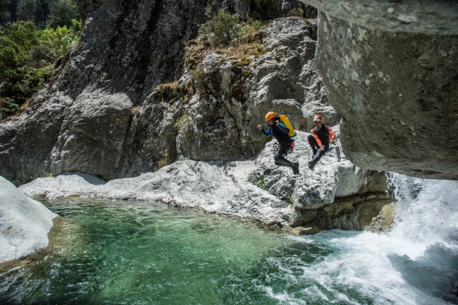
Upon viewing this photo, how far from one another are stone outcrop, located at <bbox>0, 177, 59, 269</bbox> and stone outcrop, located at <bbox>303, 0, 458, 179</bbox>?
8.10 m

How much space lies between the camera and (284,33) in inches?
637

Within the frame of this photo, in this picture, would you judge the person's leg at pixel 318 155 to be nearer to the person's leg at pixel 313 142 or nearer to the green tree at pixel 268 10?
the person's leg at pixel 313 142

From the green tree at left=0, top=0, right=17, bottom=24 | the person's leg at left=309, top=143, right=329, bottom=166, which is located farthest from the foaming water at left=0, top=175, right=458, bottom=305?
the green tree at left=0, top=0, right=17, bottom=24

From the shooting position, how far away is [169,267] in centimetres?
704

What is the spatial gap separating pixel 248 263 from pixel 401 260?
4.23 metres

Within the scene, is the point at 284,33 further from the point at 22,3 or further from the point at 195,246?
the point at 22,3

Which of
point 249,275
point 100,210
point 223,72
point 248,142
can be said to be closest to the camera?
point 249,275

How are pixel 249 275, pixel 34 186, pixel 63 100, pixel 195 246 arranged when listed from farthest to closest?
pixel 63 100, pixel 34 186, pixel 195 246, pixel 249 275

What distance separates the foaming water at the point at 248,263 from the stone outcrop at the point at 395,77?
2.96m

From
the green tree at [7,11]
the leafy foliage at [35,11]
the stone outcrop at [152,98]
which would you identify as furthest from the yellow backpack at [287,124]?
the green tree at [7,11]

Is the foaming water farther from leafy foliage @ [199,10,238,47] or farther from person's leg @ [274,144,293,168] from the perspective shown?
leafy foliage @ [199,10,238,47]

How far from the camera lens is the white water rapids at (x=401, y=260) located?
5.96 meters

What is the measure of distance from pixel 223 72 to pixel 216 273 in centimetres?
1227

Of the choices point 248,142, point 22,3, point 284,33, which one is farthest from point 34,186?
point 22,3
